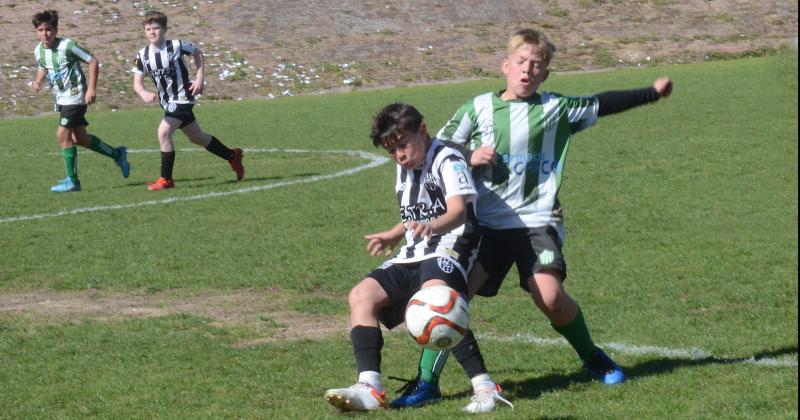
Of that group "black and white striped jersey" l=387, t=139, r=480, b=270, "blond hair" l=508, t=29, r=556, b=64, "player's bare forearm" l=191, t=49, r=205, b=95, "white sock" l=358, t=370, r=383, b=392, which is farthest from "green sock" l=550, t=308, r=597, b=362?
"player's bare forearm" l=191, t=49, r=205, b=95

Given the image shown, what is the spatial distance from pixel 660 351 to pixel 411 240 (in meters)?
1.44

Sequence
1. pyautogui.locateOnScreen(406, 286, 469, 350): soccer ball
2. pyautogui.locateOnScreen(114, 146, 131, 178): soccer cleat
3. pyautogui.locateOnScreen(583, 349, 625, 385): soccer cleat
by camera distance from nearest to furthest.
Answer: pyautogui.locateOnScreen(406, 286, 469, 350): soccer ball → pyautogui.locateOnScreen(583, 349, 625, 385): soccer cleat → pyautogui.locateOnScreen(114, 146, 131, 178): soccer cleat

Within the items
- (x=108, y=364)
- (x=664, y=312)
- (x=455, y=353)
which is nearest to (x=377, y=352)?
(x=455, y=353)

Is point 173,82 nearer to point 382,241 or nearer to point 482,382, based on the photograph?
point 382,241

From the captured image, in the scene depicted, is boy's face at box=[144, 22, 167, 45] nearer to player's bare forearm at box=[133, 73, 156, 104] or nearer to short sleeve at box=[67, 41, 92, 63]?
player's bare forearm at box=[133, 73, 156, 104]

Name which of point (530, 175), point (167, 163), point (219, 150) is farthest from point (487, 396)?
point (219, 150)

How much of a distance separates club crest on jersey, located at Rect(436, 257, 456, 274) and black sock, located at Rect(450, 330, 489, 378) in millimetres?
277

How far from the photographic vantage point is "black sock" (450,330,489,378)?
5.34 metres

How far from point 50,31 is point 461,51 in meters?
18.7

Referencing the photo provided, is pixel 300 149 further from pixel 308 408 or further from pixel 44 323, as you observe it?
pixel 308 408

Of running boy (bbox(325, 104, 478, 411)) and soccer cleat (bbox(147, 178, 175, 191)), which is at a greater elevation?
Result: running boy (bbox(325, 104, 478, 411))

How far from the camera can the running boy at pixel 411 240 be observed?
5234 millimetres

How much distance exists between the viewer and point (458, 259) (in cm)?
541

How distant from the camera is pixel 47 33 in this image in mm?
13320
